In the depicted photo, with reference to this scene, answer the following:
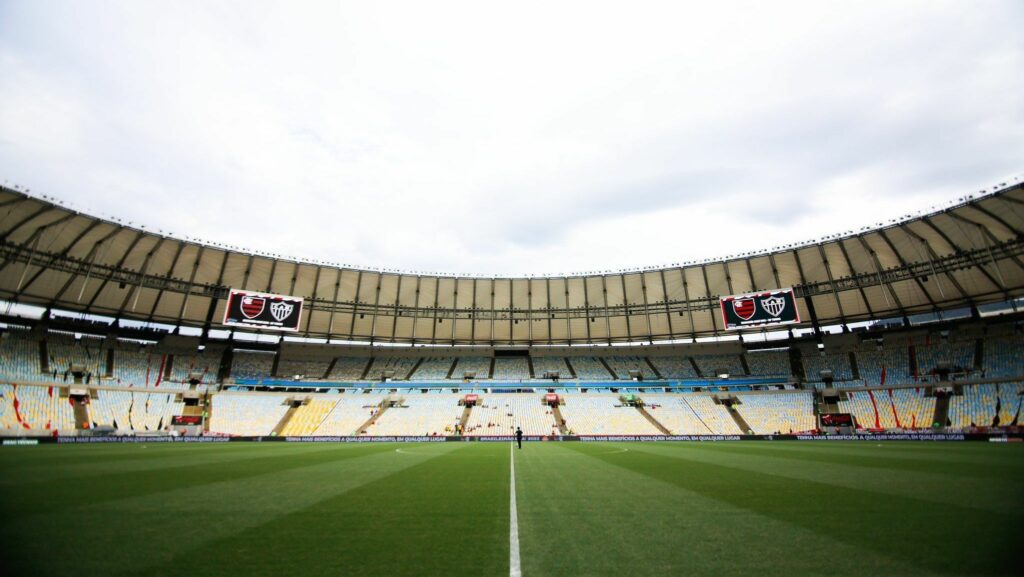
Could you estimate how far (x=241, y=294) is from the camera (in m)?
37.9

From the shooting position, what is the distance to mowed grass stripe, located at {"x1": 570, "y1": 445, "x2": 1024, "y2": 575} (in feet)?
13.5

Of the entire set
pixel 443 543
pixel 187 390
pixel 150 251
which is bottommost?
pixel 443 543

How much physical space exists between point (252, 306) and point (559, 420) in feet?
93.8

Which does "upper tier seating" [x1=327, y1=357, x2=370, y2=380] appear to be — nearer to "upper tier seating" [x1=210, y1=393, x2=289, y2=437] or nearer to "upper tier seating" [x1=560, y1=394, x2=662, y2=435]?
"upper tier seating" [x1=210, y1=393, x2=289, y2=437]

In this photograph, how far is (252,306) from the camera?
38.1 m

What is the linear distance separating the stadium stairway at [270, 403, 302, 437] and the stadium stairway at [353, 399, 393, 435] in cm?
595

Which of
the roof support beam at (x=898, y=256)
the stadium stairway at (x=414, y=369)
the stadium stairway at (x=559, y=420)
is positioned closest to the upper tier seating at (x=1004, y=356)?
the roof support beam at (x=898, y=256)

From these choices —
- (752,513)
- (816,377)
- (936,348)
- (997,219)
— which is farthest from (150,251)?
(936,348)

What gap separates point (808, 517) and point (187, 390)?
45.8 meters

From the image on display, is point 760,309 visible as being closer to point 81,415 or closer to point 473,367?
point 473,367

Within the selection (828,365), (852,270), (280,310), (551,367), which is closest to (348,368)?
(280,310)

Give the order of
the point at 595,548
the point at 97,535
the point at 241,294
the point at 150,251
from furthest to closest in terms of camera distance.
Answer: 1. the point at 241,294
2. the point at 150,251
3. the point at 97,535
4. the point at 595,548

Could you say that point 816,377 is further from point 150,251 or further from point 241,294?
point 150,251

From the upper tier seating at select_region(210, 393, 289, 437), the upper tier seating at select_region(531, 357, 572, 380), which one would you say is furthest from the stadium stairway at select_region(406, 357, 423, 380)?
the upper tier seating at select_region(531, 357, 572, 380)
